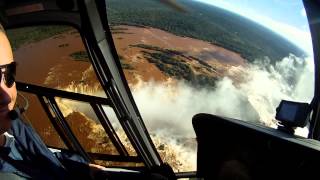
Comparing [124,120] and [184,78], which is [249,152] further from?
[184,78]

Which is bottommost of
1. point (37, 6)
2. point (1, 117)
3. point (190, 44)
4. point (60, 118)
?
point (190, 44)

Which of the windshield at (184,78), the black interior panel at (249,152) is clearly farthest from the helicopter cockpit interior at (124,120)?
the windshield at (184,78)

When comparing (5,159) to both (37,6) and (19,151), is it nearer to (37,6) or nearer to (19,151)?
(19,151)

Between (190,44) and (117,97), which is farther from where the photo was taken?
(190,44)

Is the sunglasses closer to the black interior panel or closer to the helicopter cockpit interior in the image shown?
the helicopter cockpit interior

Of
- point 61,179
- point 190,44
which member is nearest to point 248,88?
point 190,44

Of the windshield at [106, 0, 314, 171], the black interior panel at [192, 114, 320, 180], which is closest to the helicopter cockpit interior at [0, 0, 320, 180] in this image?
the black interior panel at [192, 114, 320, 180]

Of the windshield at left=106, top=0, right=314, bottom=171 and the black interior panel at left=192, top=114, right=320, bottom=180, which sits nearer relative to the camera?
the black interior panel at left=192, top=114, right=320, bottom=180
